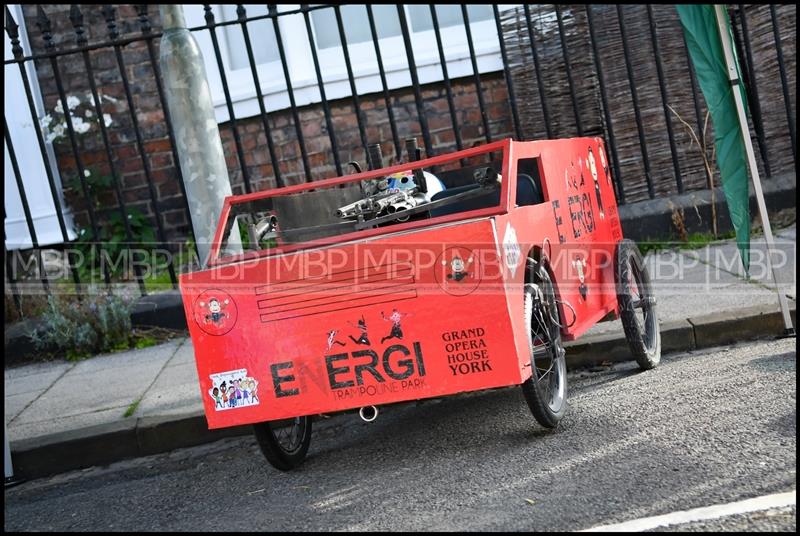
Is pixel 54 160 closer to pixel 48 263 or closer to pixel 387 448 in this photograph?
pixel 48 263

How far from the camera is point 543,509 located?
3.53m

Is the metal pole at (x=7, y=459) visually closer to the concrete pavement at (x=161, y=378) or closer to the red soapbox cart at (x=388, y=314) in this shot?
the concrete pavement at (x=161, y=378)

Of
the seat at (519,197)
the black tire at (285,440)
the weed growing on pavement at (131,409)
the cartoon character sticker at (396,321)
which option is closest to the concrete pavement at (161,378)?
the weed growing on pavement at (131,409)

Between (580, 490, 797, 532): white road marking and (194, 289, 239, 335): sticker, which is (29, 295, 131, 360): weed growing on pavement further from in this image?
(580, 490, 797, 532): white road marking

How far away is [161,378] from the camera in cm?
656

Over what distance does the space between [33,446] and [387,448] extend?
203 cm

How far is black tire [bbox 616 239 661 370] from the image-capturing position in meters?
5.23

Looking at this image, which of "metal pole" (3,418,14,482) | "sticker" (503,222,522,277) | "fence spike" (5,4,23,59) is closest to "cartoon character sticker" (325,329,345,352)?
"sticker" (503,222,522,277)

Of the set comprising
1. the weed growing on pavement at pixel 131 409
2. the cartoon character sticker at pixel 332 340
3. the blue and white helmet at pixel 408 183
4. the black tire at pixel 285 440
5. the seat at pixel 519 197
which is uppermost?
the blue and white helmet at pixel 408 183

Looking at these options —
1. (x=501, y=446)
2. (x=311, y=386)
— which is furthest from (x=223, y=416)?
(x=501, y=446)

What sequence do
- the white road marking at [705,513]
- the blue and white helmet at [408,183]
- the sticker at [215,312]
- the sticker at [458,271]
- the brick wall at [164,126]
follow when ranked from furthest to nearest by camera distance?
the brick wall at [164,126]
the blue and white helmet at [408,183]
the sticker at [215,312]
the sticker at [458,271]
the white road marking at [705,513]

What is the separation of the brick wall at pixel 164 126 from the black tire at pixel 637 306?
4.55 metres

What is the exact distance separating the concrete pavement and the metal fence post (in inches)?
41.4

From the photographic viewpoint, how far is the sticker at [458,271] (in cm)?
412
